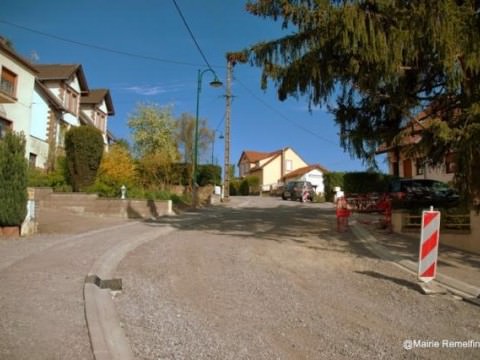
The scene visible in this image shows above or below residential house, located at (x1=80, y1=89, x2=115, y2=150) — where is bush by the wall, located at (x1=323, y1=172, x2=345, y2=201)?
below

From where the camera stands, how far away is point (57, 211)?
59.3 feet

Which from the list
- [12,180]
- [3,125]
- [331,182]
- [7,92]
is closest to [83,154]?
[3,125]

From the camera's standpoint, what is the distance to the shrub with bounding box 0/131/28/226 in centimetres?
1140

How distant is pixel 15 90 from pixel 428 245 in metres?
24.2

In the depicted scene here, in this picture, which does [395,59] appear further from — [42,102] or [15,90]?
[42,102]

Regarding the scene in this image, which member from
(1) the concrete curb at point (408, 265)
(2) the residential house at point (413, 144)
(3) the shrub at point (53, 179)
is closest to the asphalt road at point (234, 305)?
(1) the concrete curb at point (408, 265)

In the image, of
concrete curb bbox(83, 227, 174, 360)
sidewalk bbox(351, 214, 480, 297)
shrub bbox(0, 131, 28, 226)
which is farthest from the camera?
shrub bbox(0, 131, 28, 226)

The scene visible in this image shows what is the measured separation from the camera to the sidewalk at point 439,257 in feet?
24.4

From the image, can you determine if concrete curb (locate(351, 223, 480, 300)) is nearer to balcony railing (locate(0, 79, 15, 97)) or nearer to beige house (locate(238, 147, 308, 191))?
balcony railing (locate(0, 79, 15, 97))

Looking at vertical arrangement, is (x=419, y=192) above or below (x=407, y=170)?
below

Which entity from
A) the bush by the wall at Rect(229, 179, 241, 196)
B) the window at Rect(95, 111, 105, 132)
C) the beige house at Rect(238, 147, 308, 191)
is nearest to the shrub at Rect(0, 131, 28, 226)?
the window at Rect(95, 111, 105, 132)

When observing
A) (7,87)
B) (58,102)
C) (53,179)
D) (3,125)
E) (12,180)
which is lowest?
(12,180)

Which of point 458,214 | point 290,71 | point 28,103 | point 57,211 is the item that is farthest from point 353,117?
point 28,103

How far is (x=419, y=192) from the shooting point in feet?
67.4
